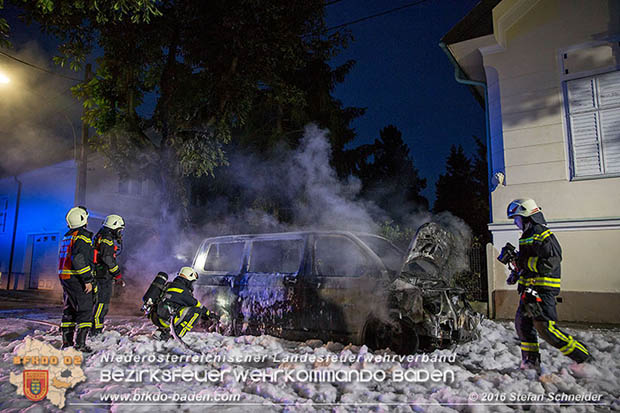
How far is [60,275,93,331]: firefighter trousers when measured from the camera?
495 cm

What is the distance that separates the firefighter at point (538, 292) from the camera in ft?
12.9

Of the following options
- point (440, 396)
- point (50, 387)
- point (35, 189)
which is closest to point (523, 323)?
point (440, 396)

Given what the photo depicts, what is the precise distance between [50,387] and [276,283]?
8.96 ft

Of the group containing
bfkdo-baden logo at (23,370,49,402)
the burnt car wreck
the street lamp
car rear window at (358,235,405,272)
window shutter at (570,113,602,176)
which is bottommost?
bfkdo-baden logo at (23,370,49,402)

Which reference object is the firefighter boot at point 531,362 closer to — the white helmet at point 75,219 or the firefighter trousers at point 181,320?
the firefighter trousers at point 181,320

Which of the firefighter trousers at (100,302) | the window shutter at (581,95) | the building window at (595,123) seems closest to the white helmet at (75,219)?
the firefighter trousers at (100,302)

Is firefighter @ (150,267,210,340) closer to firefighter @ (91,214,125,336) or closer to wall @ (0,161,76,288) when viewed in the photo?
firefighter @ (91,214,125,336)

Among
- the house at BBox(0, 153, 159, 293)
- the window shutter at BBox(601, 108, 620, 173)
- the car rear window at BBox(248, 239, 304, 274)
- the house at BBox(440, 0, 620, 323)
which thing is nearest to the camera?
the house at BBox(440, 0, 620, 323)

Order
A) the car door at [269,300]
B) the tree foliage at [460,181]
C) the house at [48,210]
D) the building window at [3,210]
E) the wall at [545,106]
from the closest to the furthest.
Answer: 1. the car door at [269,300]
2. the wall at [545,106]
3. the house at [48,210]
4. the building window at [3,210]
5. the tree foliage at [460,181]

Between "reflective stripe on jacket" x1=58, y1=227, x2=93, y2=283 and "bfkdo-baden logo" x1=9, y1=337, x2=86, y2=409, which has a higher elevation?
"reflective stripe on jacket" x1=58, y1=227, x2=93, y2=283

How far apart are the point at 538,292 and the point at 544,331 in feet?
1.25

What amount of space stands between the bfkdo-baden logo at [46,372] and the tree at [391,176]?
15173mm

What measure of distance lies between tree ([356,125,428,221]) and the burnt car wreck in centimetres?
1290

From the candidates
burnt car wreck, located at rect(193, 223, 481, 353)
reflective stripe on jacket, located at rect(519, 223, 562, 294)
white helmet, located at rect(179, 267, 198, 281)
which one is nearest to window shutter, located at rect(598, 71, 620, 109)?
burnt car wreck, located at rect(193, 223, 481, 353)
